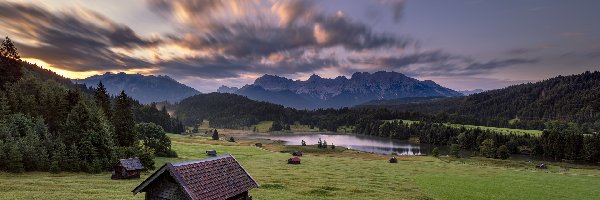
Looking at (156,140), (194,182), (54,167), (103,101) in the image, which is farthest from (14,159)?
(194,182)

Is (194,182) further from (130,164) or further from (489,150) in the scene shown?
(489,150)

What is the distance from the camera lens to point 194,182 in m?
24.0

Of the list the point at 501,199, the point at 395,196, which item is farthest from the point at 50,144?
the point at 501,199

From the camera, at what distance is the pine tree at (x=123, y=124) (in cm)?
9412

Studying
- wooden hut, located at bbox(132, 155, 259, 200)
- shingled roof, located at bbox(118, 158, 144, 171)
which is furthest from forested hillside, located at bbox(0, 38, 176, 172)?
wooden hut, located at bbox(132, 155, 259, 200)

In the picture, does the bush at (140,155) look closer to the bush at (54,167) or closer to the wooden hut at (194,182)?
the bush at (54,167)

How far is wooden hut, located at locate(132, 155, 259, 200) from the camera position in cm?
2341

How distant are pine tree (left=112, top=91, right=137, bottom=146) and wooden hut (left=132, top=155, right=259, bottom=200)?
76971mm

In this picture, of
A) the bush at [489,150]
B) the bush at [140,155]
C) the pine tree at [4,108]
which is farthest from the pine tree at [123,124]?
the bush at [489,150]

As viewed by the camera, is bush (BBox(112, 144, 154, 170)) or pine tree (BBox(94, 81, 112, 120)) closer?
bush (BBox(112, 144, 154, 170))

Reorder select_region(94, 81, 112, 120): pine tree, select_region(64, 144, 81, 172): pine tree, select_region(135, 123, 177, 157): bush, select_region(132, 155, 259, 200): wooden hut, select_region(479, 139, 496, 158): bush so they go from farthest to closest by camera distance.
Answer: select_region(479, 139, 496, 158): bush < select_region(135, 123, 177, 157): bush < select_region(94, 81, 112, 120): pine tree < select_region(64, 144, 81, 172): pine tree < select_region(132, 155, 259, 200): wooden hut

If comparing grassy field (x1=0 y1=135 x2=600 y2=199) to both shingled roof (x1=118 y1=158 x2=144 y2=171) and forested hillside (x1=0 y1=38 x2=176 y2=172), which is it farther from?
forested hillside (x1=0 y1=38 x2=176 y2=172)

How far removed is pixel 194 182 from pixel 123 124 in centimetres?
8126

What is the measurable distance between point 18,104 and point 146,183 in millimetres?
85290
